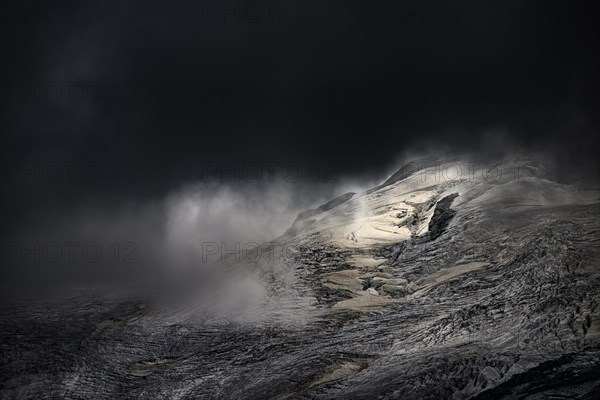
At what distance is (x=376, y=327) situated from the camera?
26594 mm

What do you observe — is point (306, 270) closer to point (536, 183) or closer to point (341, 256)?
point (341, 256)

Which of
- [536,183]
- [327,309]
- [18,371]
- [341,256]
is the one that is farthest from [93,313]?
[536,183]

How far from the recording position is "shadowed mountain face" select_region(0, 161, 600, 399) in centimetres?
1834

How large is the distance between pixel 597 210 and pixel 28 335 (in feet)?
137

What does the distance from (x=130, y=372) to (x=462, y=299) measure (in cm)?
1981

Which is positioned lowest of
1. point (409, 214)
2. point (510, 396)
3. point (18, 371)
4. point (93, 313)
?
point (510, 396)

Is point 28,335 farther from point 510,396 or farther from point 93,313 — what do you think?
point 510,396

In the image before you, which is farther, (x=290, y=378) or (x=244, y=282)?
(x=244, y=282)

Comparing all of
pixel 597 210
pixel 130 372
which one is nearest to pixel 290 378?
pixel 130 372

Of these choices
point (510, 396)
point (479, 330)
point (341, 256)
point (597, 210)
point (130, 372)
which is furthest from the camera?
point (341, 256)

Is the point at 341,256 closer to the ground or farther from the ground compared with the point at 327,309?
farther from the ground

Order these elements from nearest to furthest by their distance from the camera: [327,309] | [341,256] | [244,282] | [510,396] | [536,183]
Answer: [510,396], [327,309], [244,282], [341,256], [536,183]

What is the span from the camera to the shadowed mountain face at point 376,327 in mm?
18344

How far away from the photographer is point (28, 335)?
28047 mm
